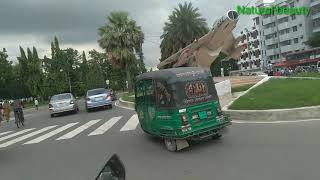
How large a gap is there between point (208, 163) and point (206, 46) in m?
17.2

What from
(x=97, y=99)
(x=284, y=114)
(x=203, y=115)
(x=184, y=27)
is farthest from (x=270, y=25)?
(x=203, y=115)

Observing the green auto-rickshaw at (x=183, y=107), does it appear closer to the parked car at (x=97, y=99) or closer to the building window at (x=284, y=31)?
the parked car at (x=97, y=99)

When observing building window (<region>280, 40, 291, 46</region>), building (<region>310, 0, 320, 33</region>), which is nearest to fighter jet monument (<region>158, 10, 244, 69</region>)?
building (<region>310, 0, 320, 33</region>)

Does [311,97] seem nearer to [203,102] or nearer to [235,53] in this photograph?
[203,102]

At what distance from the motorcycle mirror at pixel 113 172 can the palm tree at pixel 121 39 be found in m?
48.7

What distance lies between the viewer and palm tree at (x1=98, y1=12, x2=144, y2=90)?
172ft

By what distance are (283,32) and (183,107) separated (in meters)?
91.7

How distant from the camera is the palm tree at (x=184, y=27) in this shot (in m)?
50.2

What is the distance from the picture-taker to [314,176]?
287 inches

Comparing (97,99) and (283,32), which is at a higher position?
(283,32)

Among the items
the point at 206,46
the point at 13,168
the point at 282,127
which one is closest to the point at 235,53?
the point at 206,46

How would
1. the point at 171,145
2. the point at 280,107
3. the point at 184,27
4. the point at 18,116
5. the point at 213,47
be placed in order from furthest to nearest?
1. the point at 184,27
2. the point at 213,47
3. the point at 18,116
4. the point at 280,107
5. the point at 171,145

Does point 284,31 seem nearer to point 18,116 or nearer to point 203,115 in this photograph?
point 18,116

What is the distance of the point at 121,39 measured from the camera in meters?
53.0
